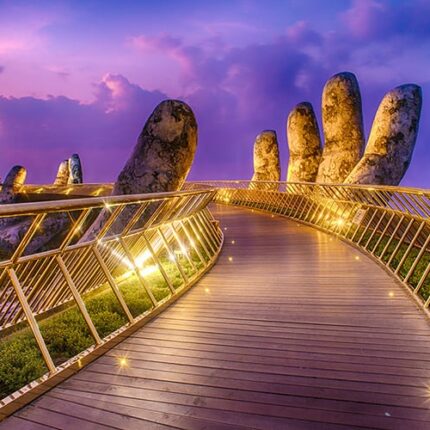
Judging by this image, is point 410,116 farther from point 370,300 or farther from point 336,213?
point 370,300

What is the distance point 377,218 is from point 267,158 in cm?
1525

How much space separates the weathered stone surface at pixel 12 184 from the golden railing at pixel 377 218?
12.9m

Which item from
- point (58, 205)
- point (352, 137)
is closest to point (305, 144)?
point (352, 137)

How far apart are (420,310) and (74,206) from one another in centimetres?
401

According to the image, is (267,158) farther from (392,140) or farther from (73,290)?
(73,290)

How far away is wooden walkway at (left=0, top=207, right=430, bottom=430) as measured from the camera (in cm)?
271

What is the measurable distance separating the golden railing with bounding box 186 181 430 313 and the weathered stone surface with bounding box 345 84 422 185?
5.95 ft

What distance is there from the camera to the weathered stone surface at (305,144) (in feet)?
68.9

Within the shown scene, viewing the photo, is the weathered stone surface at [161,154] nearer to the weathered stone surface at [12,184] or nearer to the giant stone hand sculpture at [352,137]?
the giant stone hand sculpture at [352,137]

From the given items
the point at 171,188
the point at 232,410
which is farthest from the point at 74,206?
the point at 171,188

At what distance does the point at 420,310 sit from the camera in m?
4.91

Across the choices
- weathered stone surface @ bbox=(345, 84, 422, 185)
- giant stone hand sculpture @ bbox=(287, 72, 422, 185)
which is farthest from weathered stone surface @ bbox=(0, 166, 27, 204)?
weathered stone surface @ bbox=(345, 84, 422, 185)

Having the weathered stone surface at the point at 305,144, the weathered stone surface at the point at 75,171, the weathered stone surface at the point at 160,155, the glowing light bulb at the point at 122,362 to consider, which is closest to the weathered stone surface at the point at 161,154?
the weathered stone surface at the point at 160,155

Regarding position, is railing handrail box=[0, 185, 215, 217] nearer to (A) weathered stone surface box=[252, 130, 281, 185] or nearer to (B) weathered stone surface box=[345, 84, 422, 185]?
(B) weathered stone surface box=[345, 84, 422, 185]
